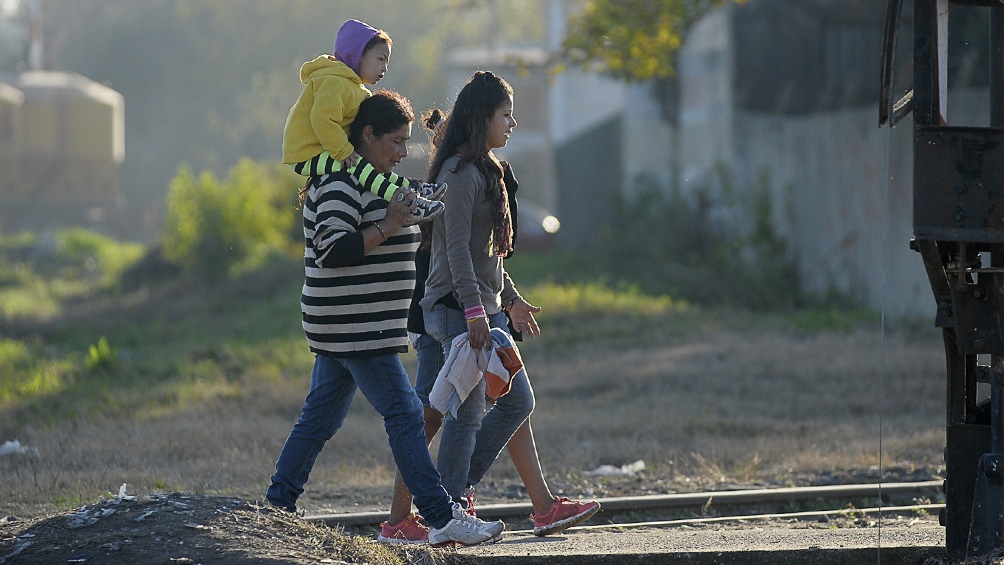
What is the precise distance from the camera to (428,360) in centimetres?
518

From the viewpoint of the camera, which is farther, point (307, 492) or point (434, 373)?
point (307, 492)

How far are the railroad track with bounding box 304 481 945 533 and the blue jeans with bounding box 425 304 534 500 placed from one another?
0.80 m

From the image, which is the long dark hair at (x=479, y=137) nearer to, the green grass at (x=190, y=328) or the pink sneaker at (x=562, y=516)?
the pink sneaker at (x=562, y=516)

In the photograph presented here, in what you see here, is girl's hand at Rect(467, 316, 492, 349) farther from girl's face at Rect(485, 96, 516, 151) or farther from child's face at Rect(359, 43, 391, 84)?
child's face at Rect(359, 43, 391, 84)

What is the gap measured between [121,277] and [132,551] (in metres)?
22.0

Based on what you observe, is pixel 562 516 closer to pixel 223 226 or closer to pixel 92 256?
pixel 223 226

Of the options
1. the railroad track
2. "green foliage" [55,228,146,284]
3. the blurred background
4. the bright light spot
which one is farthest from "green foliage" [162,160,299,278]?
the railroad track

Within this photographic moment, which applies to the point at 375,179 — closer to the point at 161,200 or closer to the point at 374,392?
the point at 374,392

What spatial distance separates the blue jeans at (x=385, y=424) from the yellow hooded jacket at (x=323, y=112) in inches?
31.1

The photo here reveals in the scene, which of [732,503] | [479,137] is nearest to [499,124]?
[479,137]

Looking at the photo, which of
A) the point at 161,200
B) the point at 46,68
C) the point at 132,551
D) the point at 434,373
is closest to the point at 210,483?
the point at 434,373

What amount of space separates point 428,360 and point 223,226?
62.4 ft

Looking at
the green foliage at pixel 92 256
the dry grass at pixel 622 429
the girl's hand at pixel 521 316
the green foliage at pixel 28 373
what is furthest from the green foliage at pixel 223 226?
the girl's hand at pixel 521 316

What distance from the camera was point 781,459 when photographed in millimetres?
7512
